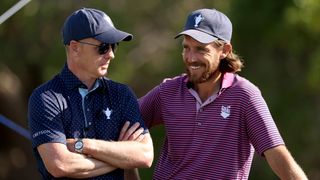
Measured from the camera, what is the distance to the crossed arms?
5.47m

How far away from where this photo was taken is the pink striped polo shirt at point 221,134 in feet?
19.5

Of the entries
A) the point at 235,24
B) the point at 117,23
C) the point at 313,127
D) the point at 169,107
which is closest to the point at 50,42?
the point at 117,23

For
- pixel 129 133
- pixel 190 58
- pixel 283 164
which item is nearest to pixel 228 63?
pixel 190 58

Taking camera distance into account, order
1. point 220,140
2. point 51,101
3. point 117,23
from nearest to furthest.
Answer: point 51,101 < point 220,140 < point 117,23

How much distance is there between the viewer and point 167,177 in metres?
6.09

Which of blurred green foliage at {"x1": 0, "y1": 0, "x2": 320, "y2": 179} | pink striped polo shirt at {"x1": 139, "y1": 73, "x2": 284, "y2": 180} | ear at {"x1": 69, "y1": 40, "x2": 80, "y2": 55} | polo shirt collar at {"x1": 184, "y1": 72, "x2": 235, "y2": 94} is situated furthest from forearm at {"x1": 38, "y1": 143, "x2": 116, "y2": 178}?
blurred green foliage at {"x1": 0, "y1": 0, "x2": 320, "y2": 179}

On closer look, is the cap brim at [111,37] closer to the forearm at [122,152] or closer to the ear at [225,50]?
the forearm at [122,152]

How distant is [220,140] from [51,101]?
A: 3.42 ft

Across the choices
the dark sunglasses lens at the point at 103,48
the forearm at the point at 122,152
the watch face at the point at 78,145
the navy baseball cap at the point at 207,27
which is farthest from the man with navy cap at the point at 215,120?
the watch face at the point at 78,145

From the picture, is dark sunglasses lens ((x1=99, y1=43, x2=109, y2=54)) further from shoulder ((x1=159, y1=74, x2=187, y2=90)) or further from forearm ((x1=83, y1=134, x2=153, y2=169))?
shoulder ((x1=159, y1=74, x2=187, y2=90))

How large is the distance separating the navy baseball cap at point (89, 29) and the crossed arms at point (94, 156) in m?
0.49

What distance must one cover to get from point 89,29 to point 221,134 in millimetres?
993

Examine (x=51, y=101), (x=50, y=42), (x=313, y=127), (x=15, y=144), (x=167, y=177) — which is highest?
(x=51, y=101)

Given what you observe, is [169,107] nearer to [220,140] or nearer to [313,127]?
[220,140]
